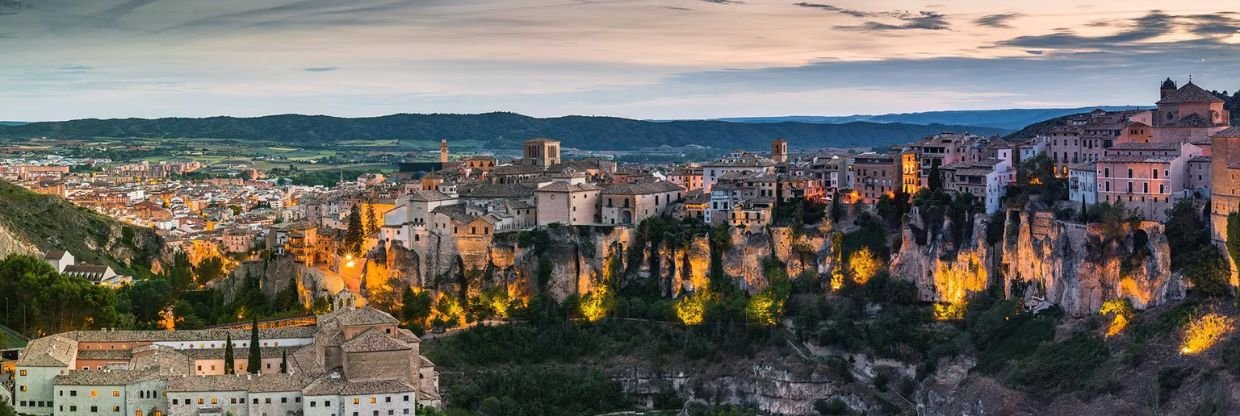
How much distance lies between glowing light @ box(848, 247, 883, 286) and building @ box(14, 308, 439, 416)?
1767 centimetres

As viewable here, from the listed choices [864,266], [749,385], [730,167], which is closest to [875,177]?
[864,266]

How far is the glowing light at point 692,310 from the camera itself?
56000 mm

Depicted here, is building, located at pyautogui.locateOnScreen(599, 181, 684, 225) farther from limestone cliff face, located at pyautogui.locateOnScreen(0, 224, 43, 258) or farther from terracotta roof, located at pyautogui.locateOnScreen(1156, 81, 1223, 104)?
limestone cliff face, located at pyautogui.locateOnScreen(0, 224, 43, 258)

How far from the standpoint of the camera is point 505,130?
170 m

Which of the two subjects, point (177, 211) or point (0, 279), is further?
point (177, 211)

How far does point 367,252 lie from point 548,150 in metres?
17.1

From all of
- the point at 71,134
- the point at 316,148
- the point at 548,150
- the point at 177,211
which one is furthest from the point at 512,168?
the point at 71,134

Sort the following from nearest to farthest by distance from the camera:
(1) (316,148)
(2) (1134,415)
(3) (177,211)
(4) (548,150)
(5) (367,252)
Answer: (2) (1134,415) → (5) (367,252) → (4) (548,150) → (3) (177,211) → (1) (316,148)

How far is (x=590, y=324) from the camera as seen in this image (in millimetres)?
57156

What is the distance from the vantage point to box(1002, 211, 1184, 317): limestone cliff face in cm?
4716

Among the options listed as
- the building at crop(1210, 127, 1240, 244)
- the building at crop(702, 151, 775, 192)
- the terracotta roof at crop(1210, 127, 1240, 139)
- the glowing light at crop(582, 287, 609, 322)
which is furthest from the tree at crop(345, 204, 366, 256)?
the terracotta roof at crop(1210, 127, 1240, 139)

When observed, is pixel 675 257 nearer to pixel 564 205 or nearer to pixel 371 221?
pixel 564 205

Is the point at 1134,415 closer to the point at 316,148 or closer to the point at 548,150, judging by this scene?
the point at 548,150

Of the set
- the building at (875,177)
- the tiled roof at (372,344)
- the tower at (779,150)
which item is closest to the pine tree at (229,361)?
the tiled roof at (372,344)
